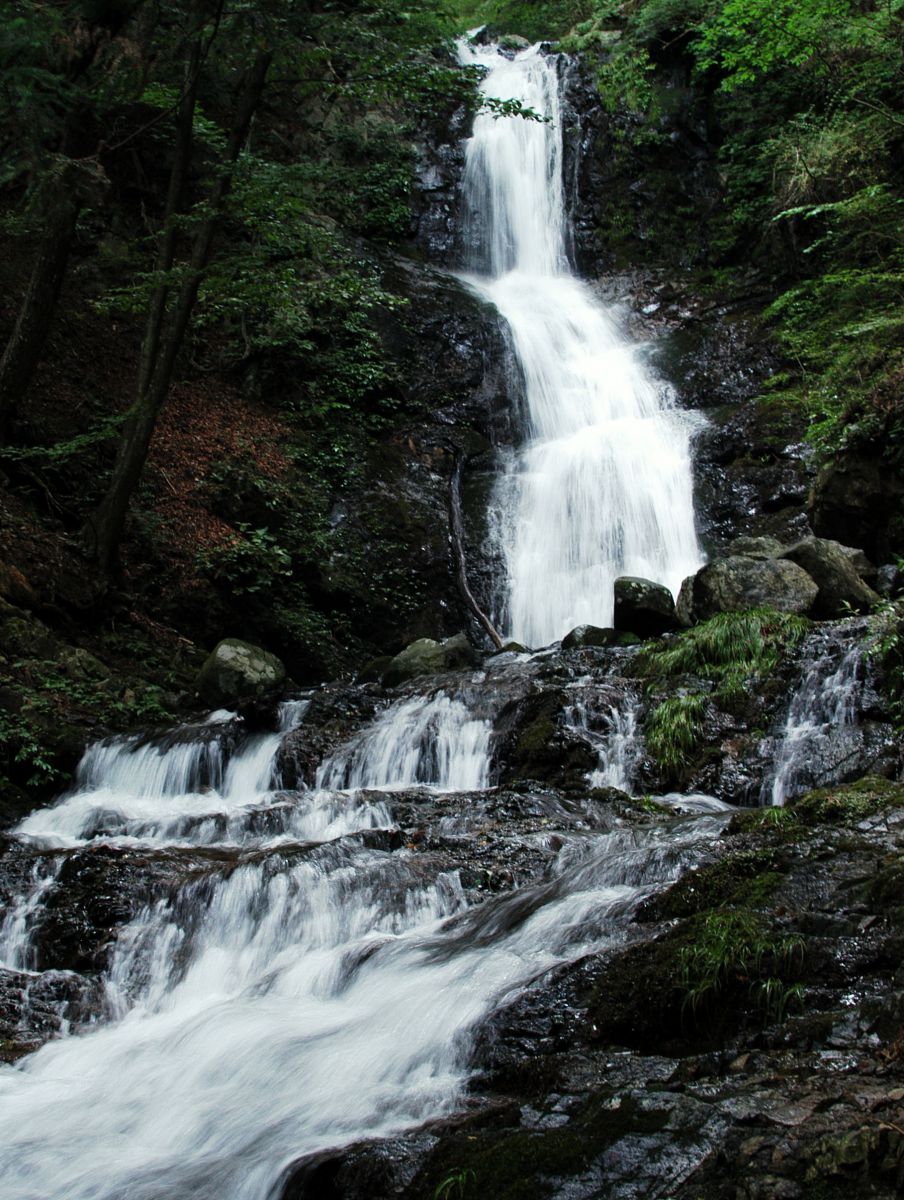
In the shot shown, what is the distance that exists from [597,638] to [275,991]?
6720mm

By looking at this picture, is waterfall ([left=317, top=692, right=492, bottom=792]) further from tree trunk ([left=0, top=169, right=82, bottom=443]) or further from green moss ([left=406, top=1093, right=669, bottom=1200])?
tree trunk ([left=0, top=169, right=82, bottom=443])

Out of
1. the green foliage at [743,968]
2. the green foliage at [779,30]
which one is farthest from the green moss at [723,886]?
the green foliage at [779,30]

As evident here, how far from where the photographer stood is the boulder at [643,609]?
10.8 metres

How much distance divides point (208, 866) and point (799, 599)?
20.8 feet

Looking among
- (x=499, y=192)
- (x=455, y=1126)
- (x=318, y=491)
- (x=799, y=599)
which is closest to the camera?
(x=455, y=1126)

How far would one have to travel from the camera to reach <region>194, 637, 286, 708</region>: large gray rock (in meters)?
10.3

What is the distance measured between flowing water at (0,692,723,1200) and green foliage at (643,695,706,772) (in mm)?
1576

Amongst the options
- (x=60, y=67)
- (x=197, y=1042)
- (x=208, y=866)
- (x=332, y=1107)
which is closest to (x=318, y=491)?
(x=60, y=67)

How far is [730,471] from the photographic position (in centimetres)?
1492

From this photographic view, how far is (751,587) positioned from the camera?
380 inches

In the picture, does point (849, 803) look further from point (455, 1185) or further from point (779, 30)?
point (779, 30)

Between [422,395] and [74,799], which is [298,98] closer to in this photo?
[422,395]

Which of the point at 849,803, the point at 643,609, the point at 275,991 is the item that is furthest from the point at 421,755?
the point at 849,803

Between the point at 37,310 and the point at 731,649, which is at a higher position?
the point at 37,310
